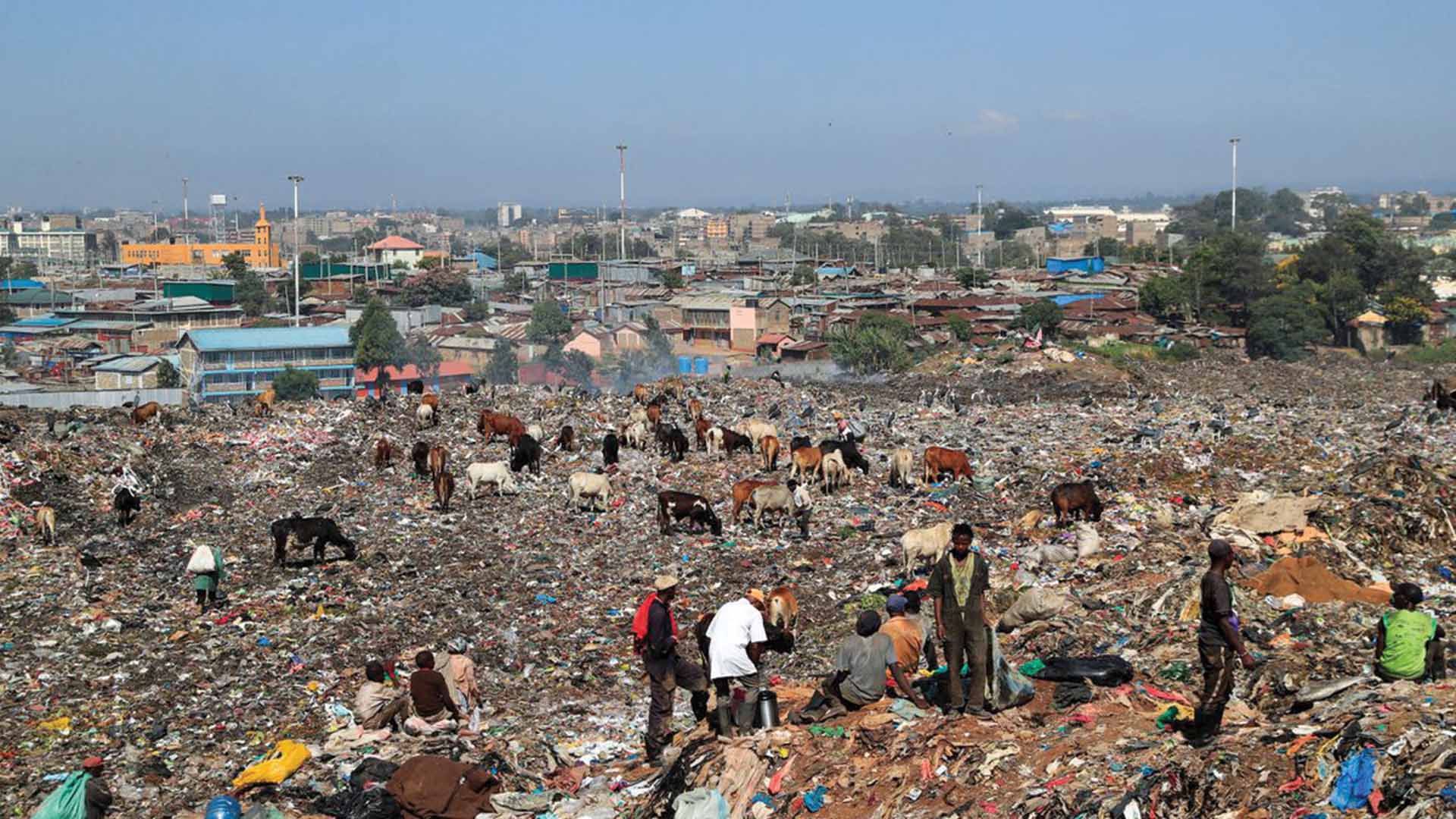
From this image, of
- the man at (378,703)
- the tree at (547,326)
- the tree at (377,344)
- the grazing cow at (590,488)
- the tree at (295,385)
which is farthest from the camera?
the tree at (547,326)

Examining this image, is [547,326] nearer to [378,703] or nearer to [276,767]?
[378,703]

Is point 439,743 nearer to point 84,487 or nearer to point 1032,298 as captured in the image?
point 84,487

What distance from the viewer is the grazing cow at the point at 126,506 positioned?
51.1ft

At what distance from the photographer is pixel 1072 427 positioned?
21.7 meters

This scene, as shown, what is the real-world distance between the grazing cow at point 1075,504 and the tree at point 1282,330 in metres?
30.7

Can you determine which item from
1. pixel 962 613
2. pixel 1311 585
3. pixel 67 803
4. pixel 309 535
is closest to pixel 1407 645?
pixel 962 613

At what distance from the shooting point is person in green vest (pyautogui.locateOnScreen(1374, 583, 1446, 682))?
7.16 meters

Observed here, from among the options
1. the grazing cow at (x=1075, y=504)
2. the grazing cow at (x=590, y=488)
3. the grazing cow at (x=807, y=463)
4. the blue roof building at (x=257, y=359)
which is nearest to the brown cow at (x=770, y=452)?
the grazing cow at (x=807, y=463)

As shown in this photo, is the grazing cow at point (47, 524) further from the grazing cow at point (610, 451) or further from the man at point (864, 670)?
the man at point (864, 670)

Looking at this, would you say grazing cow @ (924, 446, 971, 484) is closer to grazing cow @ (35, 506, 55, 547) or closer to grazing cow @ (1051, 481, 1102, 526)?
grazing cow @ (1051, 481, 1102, 526)

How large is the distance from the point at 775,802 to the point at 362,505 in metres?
10.4

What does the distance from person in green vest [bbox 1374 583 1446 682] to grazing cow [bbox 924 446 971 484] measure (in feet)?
31.7

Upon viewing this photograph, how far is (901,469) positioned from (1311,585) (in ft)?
22.9

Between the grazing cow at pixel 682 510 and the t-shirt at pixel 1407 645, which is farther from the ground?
the t-shirt at pixel 1407 645
